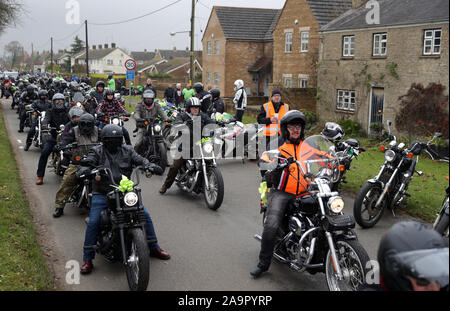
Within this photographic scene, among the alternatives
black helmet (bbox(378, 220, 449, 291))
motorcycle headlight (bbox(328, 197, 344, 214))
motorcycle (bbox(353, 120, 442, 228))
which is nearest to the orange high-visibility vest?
motorcycle (bbox(353, 120, 442, 228))

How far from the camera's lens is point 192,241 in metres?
7.02

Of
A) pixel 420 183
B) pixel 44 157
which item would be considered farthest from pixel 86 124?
pixel 420 183

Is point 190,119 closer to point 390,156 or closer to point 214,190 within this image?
point 214,190

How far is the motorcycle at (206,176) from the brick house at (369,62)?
30.6ft

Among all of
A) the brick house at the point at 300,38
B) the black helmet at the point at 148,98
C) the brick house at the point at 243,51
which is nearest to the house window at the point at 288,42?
the brick house at the point at 300,38

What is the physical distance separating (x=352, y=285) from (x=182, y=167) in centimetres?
560

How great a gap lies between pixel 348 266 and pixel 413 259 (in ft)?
7.83

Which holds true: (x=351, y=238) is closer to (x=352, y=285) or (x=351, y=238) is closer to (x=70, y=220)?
(x=352, y=285)

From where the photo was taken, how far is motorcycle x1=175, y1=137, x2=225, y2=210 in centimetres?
846

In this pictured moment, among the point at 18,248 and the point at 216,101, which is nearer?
the point at 18,248

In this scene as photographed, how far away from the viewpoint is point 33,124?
14.4 meters

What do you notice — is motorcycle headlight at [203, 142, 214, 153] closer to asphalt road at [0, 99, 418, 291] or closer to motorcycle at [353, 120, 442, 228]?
asphalt road at [0, 99, 418, 291]
